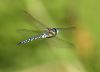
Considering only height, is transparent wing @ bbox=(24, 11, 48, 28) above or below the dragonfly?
above

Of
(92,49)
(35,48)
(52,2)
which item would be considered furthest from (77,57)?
(52,2)

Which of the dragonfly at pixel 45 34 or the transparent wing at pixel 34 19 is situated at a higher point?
the transparent wing at pixel 34 19

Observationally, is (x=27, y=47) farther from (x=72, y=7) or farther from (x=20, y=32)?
(x=72, y=7)

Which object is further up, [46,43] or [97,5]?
[97,5]

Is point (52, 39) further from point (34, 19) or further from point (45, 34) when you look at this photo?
point (34, 19)

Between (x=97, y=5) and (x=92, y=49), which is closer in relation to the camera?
(x=92, y=49)

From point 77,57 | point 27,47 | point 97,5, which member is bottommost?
point 77,57

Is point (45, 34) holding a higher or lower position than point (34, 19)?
lower

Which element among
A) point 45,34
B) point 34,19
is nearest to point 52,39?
point 45,34
